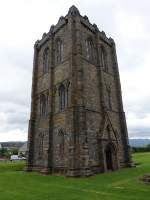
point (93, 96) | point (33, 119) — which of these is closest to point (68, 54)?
point (93, 96)

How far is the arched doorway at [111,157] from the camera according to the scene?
24516 mm

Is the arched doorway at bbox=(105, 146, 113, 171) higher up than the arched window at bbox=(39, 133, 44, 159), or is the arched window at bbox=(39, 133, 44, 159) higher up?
the arched window at bbox=(39, 133, 44, 159)

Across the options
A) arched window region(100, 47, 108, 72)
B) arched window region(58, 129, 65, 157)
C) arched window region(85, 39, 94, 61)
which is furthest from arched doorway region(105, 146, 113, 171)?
arched window region(85, 39, 94, 61)

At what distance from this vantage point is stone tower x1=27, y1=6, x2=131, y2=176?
21.1 meters

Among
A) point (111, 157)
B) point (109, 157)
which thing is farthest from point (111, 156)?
point (109, 157)

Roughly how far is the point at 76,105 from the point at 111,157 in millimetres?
8887

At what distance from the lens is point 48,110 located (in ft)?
86.3

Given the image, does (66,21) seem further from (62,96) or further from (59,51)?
(62,96)

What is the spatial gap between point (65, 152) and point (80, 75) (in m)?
9.01

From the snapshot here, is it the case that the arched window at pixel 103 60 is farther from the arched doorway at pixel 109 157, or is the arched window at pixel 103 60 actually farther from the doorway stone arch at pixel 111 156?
the arched doorway at pixel 109 157

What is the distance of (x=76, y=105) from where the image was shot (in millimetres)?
21422

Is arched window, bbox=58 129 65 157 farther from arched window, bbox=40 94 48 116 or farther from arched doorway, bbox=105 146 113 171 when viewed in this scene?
arched doorway, bbox=105 146 113 171

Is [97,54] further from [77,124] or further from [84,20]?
[77,124]

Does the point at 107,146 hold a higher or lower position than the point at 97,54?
lower
